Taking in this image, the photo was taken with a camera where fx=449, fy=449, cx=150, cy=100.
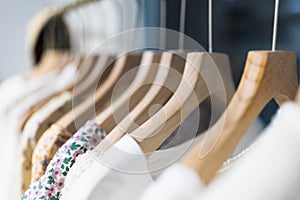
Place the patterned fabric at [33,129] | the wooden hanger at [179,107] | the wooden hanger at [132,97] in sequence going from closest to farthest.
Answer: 1. the wooden hanger at [179,107]
2. the wooden hanger at [132,97]
3. the patterned fabric at [33,129]

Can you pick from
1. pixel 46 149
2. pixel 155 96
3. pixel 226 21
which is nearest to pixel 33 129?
pixel 46 149

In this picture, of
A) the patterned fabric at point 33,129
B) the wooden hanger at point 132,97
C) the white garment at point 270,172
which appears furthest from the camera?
the patterned fabric at point 33,129

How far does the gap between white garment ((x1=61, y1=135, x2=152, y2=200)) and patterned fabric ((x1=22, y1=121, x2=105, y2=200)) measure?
0.21ft

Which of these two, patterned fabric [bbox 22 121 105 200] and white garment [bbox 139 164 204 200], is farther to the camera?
patterned fabric [bbox 22 121 105 200]

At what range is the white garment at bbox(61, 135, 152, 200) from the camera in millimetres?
355

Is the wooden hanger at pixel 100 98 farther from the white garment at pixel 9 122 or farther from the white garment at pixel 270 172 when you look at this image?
the white garment at pixel 270 172

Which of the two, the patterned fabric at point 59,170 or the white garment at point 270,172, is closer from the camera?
the white garment at point 270,172

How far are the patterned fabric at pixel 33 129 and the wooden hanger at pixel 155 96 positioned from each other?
0.66 ft

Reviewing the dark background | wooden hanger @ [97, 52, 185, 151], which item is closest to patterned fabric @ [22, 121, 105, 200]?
wooden hanger @ [97, 52, 185, 151]

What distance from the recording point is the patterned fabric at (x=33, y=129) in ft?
1.98

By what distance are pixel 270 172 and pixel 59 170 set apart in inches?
9.2

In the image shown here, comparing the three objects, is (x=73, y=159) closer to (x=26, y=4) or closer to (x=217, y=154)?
(x=217, y=154)

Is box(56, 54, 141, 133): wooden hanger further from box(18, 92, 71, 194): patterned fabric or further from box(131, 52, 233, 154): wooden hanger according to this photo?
box(131, 52, 233, 154): wooden hanger

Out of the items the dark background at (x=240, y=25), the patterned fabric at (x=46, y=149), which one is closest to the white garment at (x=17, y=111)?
the patterned fabric at (x=46, y=149)
